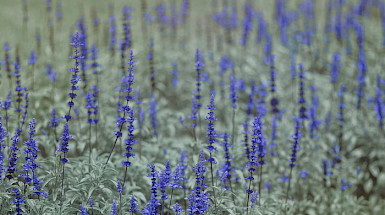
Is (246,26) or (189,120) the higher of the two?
(246,26)

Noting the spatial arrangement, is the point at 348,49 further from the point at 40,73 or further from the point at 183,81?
the point at 40,73

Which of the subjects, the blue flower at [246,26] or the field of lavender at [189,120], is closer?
the field of lavender at [189,120]

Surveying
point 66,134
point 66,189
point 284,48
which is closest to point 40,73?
point 66,189

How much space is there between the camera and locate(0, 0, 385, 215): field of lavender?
441 cm

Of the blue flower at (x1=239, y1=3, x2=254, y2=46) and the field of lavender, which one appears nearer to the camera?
the field of lavender

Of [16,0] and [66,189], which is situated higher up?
[16,0]

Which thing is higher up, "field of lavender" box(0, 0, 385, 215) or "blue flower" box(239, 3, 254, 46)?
"blue flower" box(239, 3, 254, 46)

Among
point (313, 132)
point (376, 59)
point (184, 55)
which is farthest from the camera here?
point (376, 59)

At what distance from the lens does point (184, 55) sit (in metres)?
9.44

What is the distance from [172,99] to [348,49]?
4753 mm

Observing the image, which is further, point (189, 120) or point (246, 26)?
point (246, 26)

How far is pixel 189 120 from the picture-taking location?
813cm

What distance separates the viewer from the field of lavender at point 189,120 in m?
4.41

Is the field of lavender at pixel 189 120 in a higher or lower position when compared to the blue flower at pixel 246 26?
lower
